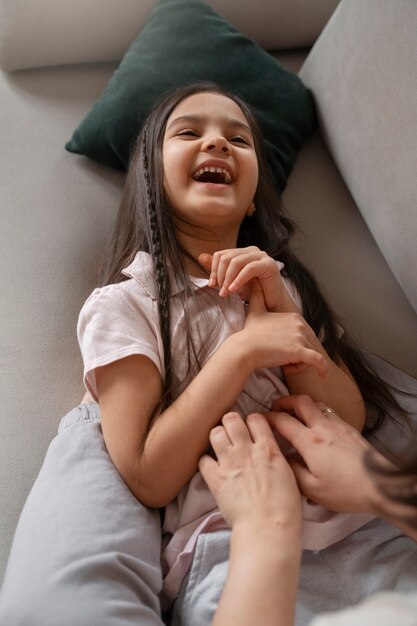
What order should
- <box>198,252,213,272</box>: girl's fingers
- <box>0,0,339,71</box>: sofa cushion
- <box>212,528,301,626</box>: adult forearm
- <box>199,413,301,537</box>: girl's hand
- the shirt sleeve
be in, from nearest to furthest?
<box>212,528,301,626</box>: adult forearm → <box>199,413,301,537</box>: girl's hand → the shirt sleeve → <box>198,252,213,272</box>: girl's fingers → <box>0,0,339,71</box>: sofa cushion

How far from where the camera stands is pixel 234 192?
110 cm

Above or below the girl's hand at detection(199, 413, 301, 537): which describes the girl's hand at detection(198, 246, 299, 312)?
above

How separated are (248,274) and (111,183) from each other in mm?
598

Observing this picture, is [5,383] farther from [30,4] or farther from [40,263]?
[30,4]

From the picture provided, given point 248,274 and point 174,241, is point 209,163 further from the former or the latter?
point 248,274

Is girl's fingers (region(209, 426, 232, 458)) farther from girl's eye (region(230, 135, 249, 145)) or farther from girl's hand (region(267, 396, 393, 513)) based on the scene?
girl's eye (region(230, 135, 249, 145))

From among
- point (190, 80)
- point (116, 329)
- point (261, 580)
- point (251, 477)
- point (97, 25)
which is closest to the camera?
point (261, 580)

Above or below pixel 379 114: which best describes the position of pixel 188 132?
below

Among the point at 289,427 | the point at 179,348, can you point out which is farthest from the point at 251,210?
the point at 289,427

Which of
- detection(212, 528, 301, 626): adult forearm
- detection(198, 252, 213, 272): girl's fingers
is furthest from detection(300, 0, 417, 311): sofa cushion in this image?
detection(212, 528, 301, 626): adult forearm

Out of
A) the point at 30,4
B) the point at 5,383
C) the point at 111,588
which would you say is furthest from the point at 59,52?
the point at 111,588

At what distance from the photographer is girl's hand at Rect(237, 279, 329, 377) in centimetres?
91

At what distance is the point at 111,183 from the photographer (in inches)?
55.6

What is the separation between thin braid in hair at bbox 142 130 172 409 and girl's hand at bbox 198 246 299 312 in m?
0.08
